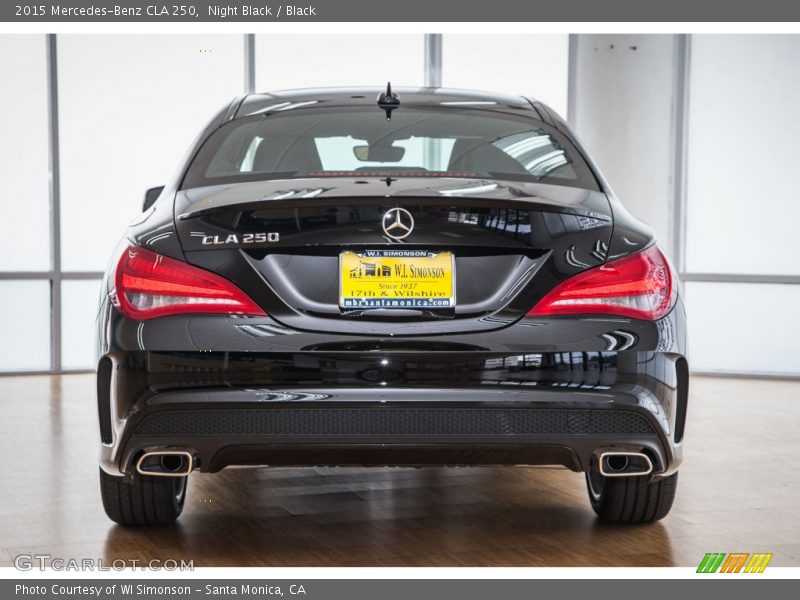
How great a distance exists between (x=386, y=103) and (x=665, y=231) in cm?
668

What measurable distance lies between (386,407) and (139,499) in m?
1.19

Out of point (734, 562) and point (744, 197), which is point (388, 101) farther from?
point (744, 197)

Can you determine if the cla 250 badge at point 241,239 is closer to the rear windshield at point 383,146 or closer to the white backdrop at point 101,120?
the rear windshield at point 383,146

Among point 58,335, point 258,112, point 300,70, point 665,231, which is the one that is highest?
point 300,70

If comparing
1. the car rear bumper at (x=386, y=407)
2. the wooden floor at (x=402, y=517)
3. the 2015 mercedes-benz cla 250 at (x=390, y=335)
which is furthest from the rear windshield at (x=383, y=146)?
the wooden floor at (x=402, y=517)

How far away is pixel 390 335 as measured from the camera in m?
2.92

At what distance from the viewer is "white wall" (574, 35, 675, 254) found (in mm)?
9961

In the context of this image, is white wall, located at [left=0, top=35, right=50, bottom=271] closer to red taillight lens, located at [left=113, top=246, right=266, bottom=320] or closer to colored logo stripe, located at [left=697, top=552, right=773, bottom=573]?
red taillight lens, located at [left=113, top=246, right=266, bottom=320]

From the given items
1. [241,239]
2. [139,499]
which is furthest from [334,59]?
[241,239]

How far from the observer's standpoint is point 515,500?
434 centimetres

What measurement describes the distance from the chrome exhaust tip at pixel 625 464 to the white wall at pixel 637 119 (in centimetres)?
703

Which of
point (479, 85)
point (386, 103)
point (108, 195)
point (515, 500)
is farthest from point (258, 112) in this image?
point (479, 85)

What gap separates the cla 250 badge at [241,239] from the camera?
9.81ft

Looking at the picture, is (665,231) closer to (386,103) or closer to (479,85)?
(479,85)
